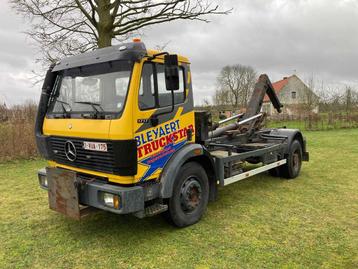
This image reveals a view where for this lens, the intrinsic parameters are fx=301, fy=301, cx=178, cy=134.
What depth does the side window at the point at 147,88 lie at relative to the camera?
3.62 metres

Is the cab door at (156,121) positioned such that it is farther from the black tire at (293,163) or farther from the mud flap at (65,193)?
the black tire at (293,163)

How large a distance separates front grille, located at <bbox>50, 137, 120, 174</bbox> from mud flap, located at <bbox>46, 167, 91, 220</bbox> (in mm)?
232

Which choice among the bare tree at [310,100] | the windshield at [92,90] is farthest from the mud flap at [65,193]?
the bare tree at [310,100]

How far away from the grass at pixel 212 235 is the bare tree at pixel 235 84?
30397 mm

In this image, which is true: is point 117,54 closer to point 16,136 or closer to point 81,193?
point 81,193

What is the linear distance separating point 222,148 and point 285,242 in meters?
2.39

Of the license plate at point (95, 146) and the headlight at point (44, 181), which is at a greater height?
the license plate at point (95, 146)

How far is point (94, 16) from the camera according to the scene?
417 inches

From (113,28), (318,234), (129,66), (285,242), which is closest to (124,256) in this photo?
(285,242)

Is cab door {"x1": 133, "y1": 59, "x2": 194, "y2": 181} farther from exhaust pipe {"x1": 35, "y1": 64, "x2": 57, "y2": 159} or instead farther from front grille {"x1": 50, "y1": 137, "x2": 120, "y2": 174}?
exhaust pipe {"x1": 35, "y1": 64, "x2": 57, "y2": 159}

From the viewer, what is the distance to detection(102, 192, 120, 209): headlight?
11.4 feet

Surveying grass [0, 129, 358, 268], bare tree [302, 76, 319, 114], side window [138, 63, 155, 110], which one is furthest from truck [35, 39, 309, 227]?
bare tree [302, 76, 319, 114]

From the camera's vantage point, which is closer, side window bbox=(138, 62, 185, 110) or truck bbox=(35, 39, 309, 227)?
truck bbox=(35, 39, 309, 227)

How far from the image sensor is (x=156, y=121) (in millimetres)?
3768
